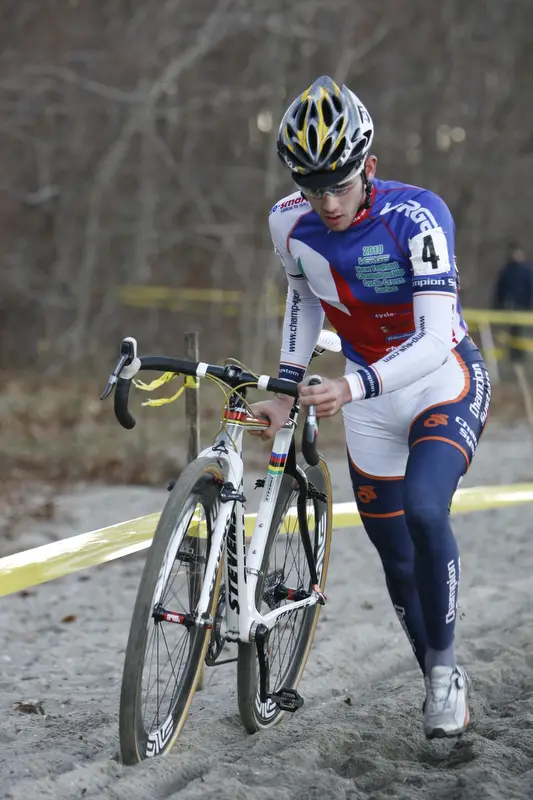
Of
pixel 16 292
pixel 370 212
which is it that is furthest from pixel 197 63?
pixel 370 212

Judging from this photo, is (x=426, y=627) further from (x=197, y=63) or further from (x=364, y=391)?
→ (x=197, y=63)

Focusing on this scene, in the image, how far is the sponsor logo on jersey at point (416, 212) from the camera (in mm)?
3728

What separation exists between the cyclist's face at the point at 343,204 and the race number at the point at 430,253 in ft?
0.82

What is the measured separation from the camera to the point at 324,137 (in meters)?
3.61

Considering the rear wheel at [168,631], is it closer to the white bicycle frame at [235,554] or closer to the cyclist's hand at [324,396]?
the white bicycle frame at [235,554]

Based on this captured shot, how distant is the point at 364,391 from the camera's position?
11.6 ft

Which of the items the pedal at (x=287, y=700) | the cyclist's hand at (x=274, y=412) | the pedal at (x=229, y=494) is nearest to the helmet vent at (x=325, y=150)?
the cyclist's hand at (x=274, y=412)

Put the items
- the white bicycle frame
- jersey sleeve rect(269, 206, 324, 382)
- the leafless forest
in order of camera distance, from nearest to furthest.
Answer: the white bicycle frame < jersey sleeve rect(269, 206, 324, 382) < the leafless forest

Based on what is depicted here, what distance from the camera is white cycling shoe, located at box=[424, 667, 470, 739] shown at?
12.0ft

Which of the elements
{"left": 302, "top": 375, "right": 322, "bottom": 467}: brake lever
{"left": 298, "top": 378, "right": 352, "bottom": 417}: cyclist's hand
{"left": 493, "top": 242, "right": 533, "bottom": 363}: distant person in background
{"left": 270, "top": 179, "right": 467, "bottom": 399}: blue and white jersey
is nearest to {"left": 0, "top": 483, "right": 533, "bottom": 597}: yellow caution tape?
{"left": 302, "top": 375, "right": 322, "bottom": 467}: brake lever

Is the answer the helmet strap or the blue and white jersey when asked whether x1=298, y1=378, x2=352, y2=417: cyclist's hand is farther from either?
the helmet strap

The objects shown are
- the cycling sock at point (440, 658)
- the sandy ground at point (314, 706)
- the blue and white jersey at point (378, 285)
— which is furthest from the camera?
the cycling sock at point (440, 658)

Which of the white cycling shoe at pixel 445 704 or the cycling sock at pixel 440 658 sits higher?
the cycling sock at pixel 440 658

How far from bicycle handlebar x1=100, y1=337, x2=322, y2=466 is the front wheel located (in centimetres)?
63
